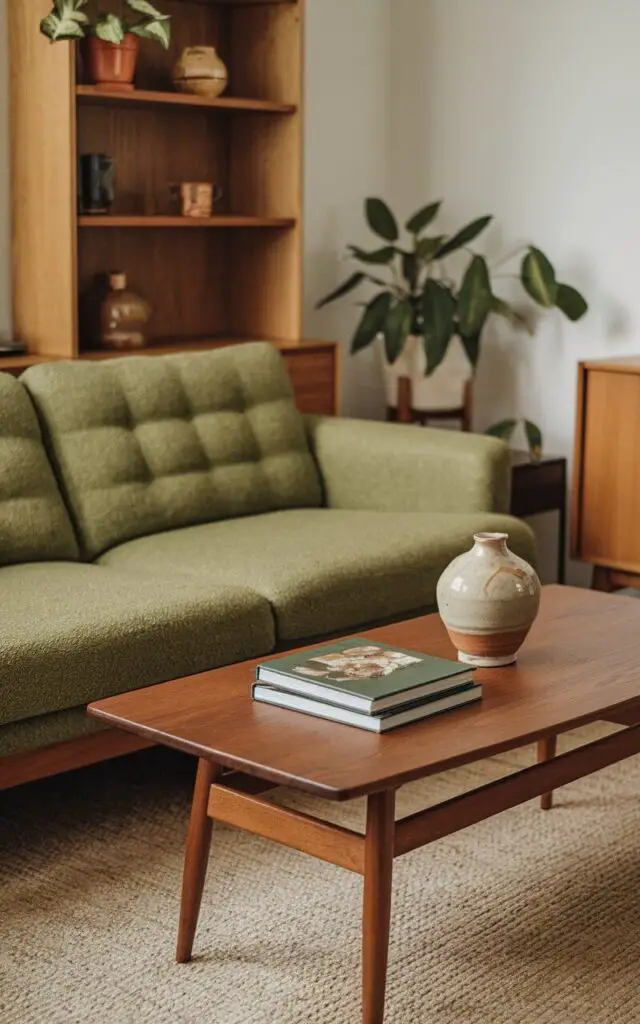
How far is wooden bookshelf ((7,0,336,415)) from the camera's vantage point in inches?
145

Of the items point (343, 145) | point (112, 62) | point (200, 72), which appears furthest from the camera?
point (343, 145)

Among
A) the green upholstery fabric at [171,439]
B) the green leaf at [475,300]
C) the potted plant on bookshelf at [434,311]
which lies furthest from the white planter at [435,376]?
Answer: the green upholstery fabric at [171,439]

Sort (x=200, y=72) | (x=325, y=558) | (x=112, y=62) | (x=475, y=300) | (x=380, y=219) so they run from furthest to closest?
(x=380, y=219) < (x=475, y=300) < (x=200, y=72) < (x=112, y=62) < (x=325, y=558)

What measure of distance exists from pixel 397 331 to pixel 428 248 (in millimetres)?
273

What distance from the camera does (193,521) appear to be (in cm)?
346

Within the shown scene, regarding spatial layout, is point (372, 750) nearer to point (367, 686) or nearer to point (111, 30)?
point (367, 686)

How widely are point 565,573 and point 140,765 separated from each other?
6.17ft

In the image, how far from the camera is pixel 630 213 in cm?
426

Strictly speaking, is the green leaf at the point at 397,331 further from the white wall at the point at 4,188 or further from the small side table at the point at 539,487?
the white wall at the point at 4,188

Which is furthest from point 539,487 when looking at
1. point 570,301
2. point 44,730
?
point 44,730

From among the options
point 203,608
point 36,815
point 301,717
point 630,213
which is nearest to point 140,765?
point 36,815

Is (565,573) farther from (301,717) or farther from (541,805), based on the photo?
(301,717)

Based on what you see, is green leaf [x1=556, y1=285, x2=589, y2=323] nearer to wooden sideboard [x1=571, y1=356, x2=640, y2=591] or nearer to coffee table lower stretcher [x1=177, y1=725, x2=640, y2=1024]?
wooden sideboard [x1=571, y1=356, x2=640, y2=591]

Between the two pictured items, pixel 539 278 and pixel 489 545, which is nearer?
pixel 489 545
